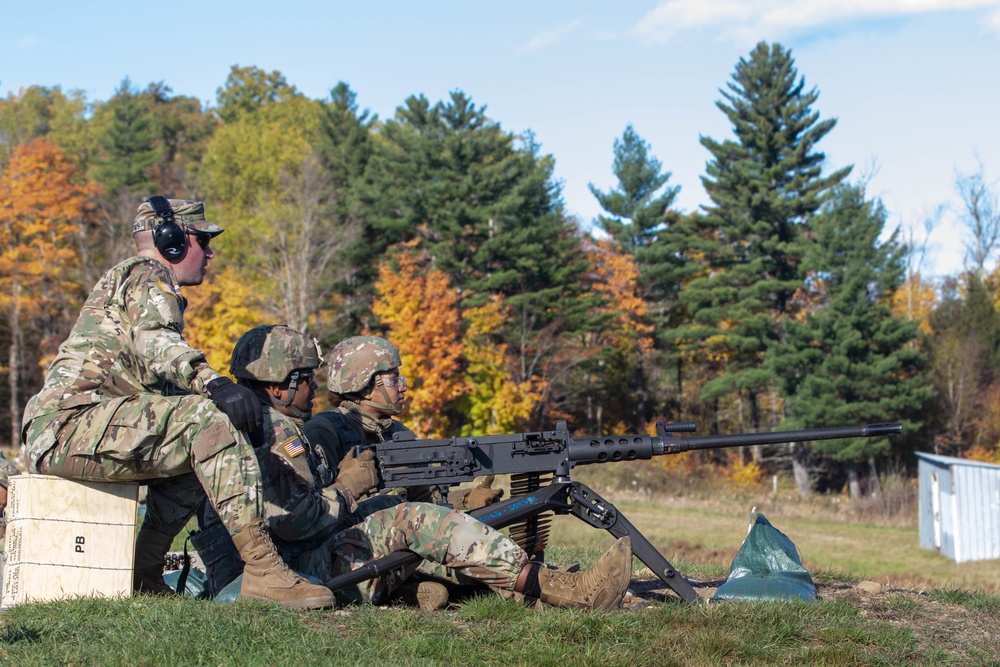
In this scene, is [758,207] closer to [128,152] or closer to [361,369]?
[128,152]

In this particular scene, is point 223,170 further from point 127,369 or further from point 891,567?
point 127,369

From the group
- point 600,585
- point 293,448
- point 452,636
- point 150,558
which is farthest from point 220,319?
point 452,636

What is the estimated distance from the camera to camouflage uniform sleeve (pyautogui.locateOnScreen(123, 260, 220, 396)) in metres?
5.62

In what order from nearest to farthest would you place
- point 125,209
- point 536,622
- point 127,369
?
1. point 536,622
2. point 127,369
3. point 125,209

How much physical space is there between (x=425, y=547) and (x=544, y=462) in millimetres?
1081

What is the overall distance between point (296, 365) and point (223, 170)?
2346 inches

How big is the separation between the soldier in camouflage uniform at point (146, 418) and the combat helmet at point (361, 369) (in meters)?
1.65

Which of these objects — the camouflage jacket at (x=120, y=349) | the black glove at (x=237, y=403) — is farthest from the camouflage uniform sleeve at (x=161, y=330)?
the black glove at (x=237, y=403)

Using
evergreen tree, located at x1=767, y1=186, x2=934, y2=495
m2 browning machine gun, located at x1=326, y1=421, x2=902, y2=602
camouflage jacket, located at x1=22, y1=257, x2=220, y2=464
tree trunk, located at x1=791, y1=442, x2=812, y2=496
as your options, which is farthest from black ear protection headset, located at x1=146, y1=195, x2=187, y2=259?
tree trunk, located at x1=791, y1=442, x2=812, y2=496

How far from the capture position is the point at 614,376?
58.9m

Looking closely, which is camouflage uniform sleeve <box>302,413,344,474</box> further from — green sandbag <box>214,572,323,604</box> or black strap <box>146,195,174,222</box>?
black strap <box>146,195,174,222</box>

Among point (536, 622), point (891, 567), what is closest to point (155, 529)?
point (536, 622)

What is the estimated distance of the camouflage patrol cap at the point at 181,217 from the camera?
6.47 metres

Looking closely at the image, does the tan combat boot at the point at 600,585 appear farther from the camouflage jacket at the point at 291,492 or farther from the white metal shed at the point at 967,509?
the white metal shed at the point at 967,509
